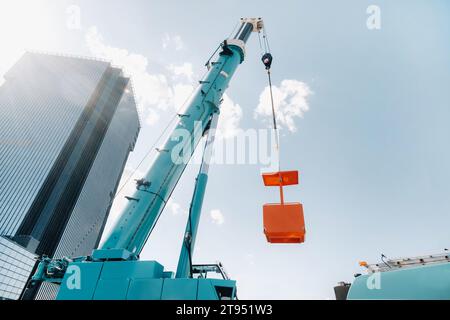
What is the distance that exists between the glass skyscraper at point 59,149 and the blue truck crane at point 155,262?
70.1 m

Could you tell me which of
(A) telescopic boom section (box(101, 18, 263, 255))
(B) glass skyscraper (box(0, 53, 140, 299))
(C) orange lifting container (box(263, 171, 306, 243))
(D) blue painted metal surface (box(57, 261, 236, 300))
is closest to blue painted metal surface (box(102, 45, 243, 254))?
(A) telescopic boom section (box(101, 18, 263, 255))

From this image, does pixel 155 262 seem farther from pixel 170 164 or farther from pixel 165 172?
pixel 170 164

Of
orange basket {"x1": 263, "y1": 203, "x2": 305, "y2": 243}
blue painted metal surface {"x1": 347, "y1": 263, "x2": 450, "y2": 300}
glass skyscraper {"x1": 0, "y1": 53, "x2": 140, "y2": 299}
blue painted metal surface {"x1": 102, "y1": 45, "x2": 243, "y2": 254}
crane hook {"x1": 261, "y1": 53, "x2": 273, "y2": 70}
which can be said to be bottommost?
blue painted metal surface {"x1": 347, "y1": 263, "x2": 450, "y2": 300}

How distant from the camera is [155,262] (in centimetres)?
608

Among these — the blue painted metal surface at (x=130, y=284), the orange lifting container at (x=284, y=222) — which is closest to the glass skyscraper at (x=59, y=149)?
the blue painted metal surface at (x=130, y=284)

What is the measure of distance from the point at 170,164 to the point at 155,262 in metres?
3.11

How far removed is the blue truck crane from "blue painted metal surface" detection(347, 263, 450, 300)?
2.80m

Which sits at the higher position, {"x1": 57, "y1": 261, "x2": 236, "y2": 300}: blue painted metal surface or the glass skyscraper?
the glass skyscraper

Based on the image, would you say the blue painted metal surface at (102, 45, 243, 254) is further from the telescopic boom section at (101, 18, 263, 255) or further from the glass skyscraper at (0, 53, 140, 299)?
the glass skyscraper at (0, 53, 140, 299)

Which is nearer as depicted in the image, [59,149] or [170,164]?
[170,164]

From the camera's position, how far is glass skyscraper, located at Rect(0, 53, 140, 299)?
2751 inches

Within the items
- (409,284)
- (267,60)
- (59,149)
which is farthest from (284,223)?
(59,149)

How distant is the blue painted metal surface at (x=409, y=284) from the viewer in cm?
338
